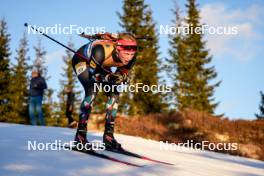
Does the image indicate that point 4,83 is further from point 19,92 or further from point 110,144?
point 110,144

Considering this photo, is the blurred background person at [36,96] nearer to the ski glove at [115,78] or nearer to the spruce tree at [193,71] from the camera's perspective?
the ski glove at [115,78]

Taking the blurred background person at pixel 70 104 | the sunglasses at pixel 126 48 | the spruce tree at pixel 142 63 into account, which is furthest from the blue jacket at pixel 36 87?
the spruce tree at pixel 142 63

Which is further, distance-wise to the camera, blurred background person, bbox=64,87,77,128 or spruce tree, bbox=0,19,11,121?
spruce tree, bbox=0,19,11,121

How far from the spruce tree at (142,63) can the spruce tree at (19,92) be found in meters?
9.42

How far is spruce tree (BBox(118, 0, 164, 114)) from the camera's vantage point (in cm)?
2823

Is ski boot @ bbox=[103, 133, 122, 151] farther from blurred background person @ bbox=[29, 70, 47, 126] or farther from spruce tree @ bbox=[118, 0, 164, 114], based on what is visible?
spruce tree @ bbox=[118, 0, 164, 114]

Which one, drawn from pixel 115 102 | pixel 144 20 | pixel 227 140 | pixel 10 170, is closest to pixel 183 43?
pixel 144 20

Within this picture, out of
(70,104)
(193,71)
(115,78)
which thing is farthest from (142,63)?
(115,78)

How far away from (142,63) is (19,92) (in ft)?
38.7

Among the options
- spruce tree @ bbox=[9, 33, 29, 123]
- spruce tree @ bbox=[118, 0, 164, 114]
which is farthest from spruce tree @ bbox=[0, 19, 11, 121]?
spruce tree @ bbox=[118, 0, 164, 114]

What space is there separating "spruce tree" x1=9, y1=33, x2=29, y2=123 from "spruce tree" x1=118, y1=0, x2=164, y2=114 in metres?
9.42

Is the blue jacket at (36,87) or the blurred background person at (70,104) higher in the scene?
the blue jacket at (36,87)

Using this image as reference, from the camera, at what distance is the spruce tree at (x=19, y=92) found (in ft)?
99.5

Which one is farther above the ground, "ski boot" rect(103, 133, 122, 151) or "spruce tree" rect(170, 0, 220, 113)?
"spruce tree" rect(170, 0, 220, 113)
